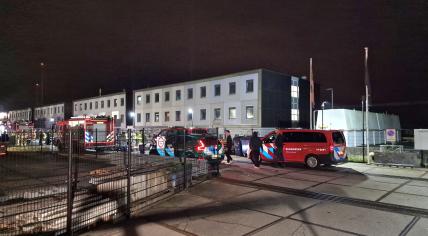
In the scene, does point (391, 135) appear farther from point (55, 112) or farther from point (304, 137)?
point (55, 112)

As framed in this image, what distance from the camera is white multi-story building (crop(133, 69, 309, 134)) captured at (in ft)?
121

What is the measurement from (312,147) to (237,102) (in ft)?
79.1

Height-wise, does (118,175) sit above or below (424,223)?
above

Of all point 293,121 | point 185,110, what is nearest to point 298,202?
point 293,121

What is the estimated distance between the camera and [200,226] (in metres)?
6.16

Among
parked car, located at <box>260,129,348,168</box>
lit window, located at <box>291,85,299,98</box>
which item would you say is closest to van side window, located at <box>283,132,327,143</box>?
parked car, located at <box>260,129,348,168</box>

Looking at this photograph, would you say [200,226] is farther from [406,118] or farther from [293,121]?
[406,118]

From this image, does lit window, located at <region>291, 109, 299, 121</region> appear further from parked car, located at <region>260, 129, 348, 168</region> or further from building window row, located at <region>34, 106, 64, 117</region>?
building window row, located at <region>34, 106, 64, 117</region>

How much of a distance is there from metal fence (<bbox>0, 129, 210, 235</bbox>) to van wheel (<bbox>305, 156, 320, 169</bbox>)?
920 centimetres

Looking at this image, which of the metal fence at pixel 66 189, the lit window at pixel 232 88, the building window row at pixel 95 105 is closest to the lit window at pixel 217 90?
the lit window at pixel 232 88

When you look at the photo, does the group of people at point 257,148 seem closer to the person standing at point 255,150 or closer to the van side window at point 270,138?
the person standing at point 255,150

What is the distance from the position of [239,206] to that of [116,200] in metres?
2.96

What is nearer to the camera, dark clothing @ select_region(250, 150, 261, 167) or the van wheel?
dark clothing @ select_region(250, 150, 261, 167)

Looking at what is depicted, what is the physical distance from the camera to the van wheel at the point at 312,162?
1491 centimetres
